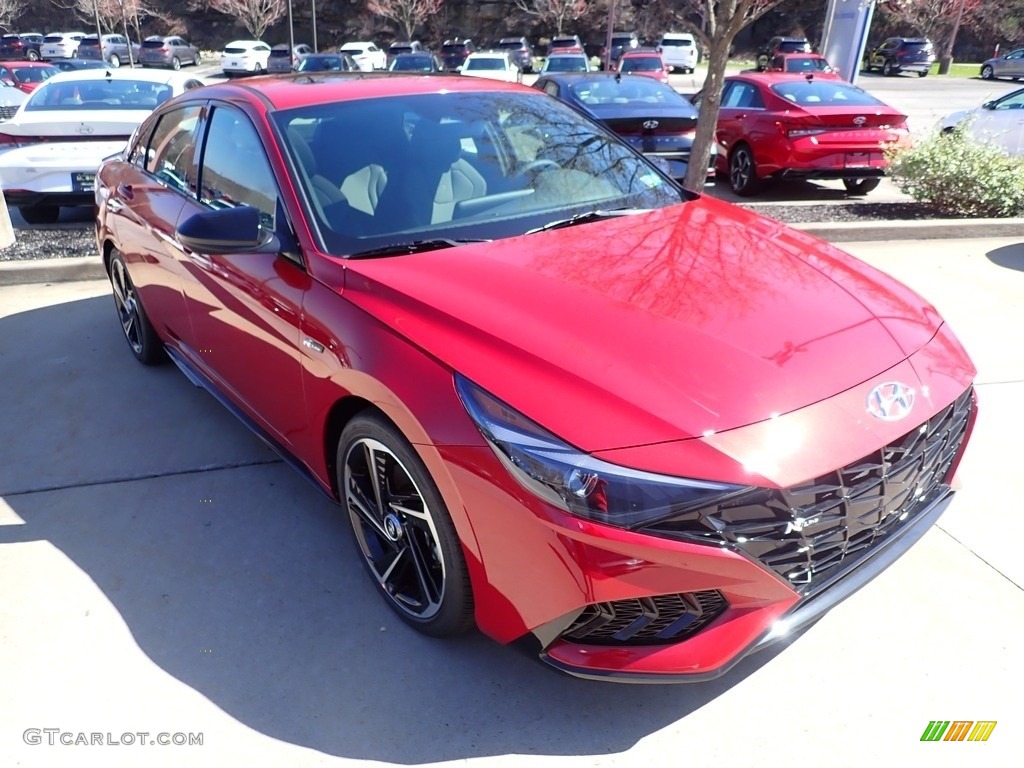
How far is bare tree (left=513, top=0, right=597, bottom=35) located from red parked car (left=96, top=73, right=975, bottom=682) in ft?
166

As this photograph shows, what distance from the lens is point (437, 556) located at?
255cm

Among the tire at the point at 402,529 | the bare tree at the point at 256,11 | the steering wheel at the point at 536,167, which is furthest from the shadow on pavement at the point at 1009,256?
the bare tree at the point at 256,11

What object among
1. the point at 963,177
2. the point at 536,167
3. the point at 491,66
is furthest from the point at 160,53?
the point at 536,167

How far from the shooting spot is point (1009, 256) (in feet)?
23.1

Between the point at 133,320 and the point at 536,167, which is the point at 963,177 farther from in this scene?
the point at 133,320

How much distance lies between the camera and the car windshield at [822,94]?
9469 millimetres

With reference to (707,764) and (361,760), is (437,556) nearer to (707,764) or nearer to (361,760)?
(361,760)

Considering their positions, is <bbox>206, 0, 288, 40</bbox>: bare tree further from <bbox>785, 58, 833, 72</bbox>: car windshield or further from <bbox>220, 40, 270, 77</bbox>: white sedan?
<bbox>785, 58, 833, 72</bbox>: car windshield

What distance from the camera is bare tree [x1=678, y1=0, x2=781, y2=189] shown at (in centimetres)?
727

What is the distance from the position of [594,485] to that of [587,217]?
4.92ft

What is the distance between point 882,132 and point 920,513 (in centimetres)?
795

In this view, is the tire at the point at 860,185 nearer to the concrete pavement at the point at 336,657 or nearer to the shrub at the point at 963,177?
the shrub at the point at 963,177

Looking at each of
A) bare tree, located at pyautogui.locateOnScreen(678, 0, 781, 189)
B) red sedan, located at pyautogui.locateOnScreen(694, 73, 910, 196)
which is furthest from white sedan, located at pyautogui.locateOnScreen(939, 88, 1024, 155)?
bare tree, located at pyautogui.locateOnScreen(678, 0, 781, 189)

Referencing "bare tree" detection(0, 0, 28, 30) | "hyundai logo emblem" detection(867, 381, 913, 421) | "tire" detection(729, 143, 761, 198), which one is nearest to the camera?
"hyundai logo emblem" detection(867, 381, 913, 421)
